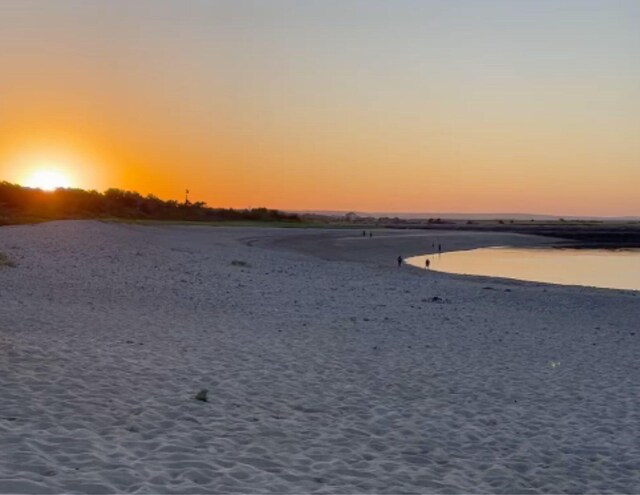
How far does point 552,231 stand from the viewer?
114188 millimetres

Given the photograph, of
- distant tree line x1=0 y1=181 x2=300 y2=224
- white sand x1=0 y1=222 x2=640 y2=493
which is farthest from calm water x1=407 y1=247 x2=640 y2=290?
distant tree line x1=0 y1=181 x2=300 y2=224

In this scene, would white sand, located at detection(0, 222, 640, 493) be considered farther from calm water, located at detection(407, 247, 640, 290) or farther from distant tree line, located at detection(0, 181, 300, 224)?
distant tree line, located at detection(0, 181, 300, 224)

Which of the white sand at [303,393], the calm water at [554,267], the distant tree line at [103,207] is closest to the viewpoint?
the white sand at [303,393]

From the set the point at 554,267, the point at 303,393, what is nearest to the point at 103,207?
the point at 554,267

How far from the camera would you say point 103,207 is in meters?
89.2

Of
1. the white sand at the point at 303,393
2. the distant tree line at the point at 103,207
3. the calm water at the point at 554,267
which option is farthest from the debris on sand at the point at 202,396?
the distant tree line at the point at 103,207

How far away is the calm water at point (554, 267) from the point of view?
139 ft

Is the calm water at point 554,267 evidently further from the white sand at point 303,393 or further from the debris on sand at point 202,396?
the debris on sand at point 202,396

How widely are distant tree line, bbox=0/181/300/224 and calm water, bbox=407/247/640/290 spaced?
38002 millimetres

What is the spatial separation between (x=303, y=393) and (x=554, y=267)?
4562cm

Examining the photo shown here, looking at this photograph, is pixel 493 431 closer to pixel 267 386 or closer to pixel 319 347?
pixel 267 386

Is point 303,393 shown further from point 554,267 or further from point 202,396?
point 554,267

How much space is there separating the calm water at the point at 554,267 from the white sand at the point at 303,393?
2053 centimetres

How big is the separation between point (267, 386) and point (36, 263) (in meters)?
17.6
